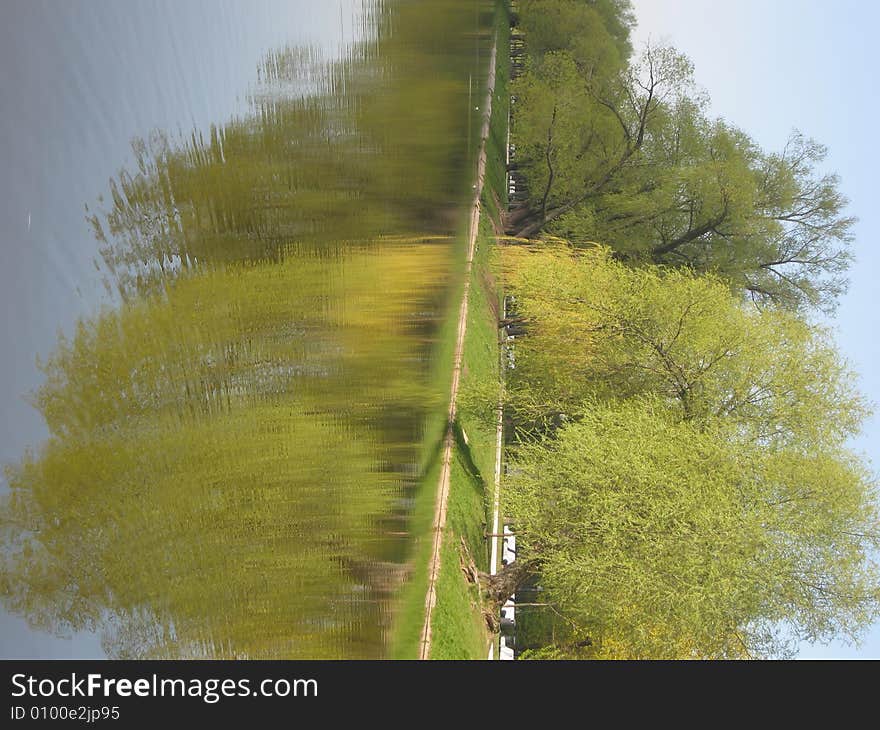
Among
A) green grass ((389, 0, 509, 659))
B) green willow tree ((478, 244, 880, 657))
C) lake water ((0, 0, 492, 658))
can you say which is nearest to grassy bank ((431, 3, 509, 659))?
green grass ((389, 0, 509, 659))

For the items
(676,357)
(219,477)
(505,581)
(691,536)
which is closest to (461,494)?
(505,581)

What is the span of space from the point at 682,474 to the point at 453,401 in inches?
136

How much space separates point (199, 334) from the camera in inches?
212

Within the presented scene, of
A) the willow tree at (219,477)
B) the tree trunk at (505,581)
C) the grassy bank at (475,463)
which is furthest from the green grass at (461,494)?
the willow tree at (219,477)

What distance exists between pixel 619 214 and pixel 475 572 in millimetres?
9129

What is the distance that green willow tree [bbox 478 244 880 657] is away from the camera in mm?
9648

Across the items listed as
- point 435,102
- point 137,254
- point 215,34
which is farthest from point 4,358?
point 435,102

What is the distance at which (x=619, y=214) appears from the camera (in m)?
17.7

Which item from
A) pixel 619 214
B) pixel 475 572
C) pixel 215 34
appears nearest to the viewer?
pixel 215 34

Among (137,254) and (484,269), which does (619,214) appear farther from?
(137,254)

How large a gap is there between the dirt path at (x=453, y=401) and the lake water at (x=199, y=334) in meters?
0.57

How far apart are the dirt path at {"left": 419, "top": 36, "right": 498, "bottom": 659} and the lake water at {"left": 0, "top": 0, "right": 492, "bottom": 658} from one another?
0.57 metres

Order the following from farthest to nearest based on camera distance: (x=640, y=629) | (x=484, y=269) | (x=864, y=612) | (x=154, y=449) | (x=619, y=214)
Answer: (x=619, y=214), (x=484, y=269), (x=864, y=612), (x=640, y=629), (x=154, y=449)

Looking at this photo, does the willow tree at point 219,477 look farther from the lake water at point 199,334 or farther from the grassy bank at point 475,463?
the grassy bank at point 475,463
